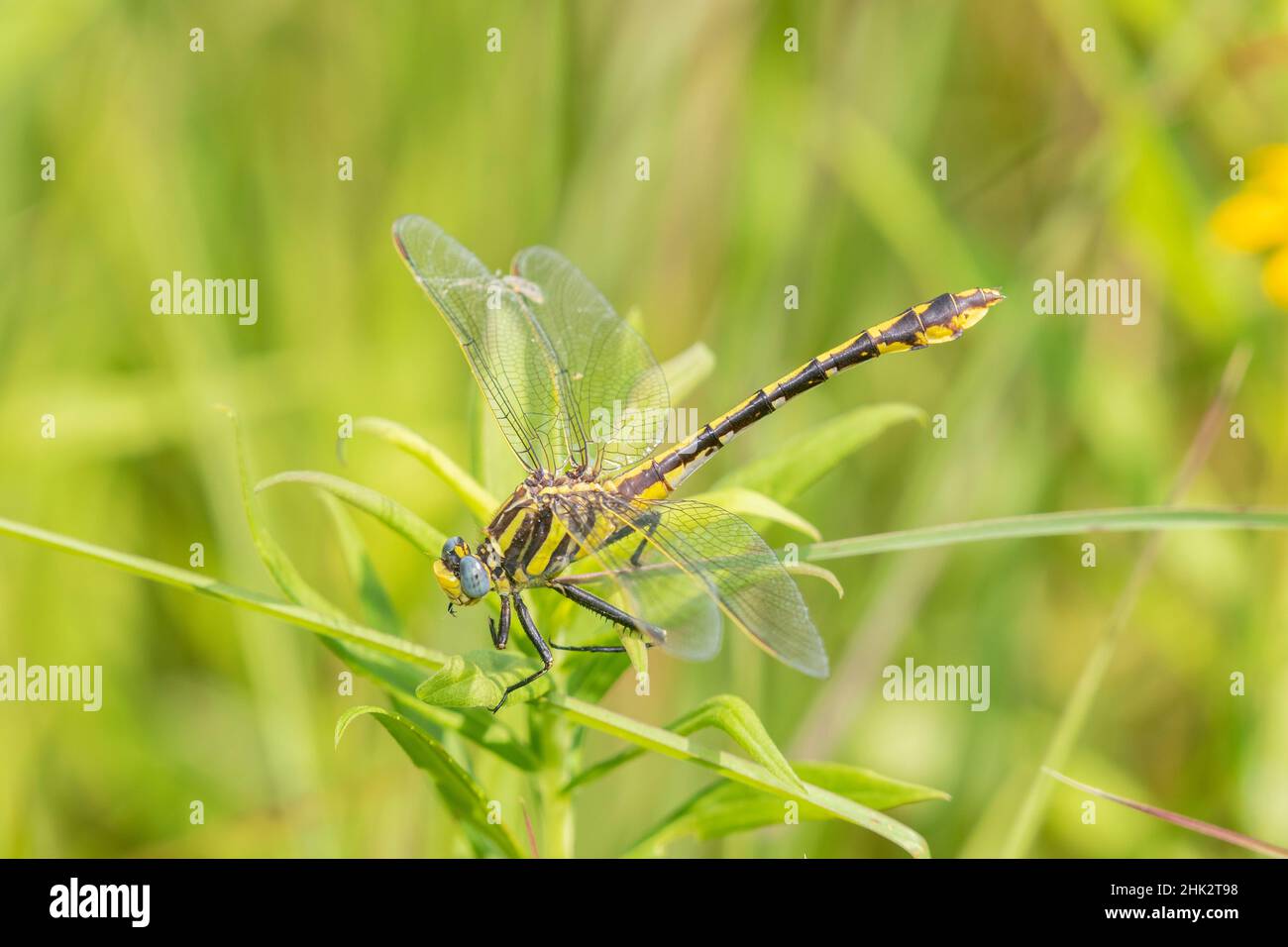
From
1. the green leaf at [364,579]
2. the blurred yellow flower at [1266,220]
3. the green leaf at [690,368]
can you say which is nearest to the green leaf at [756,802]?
the green leaf at [364,579]

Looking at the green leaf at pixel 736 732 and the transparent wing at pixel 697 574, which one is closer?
the green leaf at pixel 736 732

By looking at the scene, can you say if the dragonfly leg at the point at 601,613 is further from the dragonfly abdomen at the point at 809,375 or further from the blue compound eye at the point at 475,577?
the dragonfly abdomen at the point at 809,375

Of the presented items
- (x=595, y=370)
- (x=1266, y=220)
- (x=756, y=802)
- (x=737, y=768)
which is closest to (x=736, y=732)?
(x=737, y=768)

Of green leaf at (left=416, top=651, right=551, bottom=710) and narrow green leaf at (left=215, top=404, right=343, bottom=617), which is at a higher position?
narrow green leaf at (left=215, top=404, right=343, bottom=617)

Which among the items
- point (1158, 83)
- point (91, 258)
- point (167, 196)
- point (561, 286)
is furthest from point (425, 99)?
point (1158, 83)

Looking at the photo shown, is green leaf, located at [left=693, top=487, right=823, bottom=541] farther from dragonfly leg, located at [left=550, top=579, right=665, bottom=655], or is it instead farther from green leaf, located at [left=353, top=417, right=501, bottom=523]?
green leaf, located at [left=353, top=417, right=501, bottom=523]

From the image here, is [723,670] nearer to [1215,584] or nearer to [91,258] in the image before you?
[1215,584]

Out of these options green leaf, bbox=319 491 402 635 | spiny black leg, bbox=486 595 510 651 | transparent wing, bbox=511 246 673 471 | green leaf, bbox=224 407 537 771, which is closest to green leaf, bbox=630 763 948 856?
green leaf, bbox=224 407 537 771
